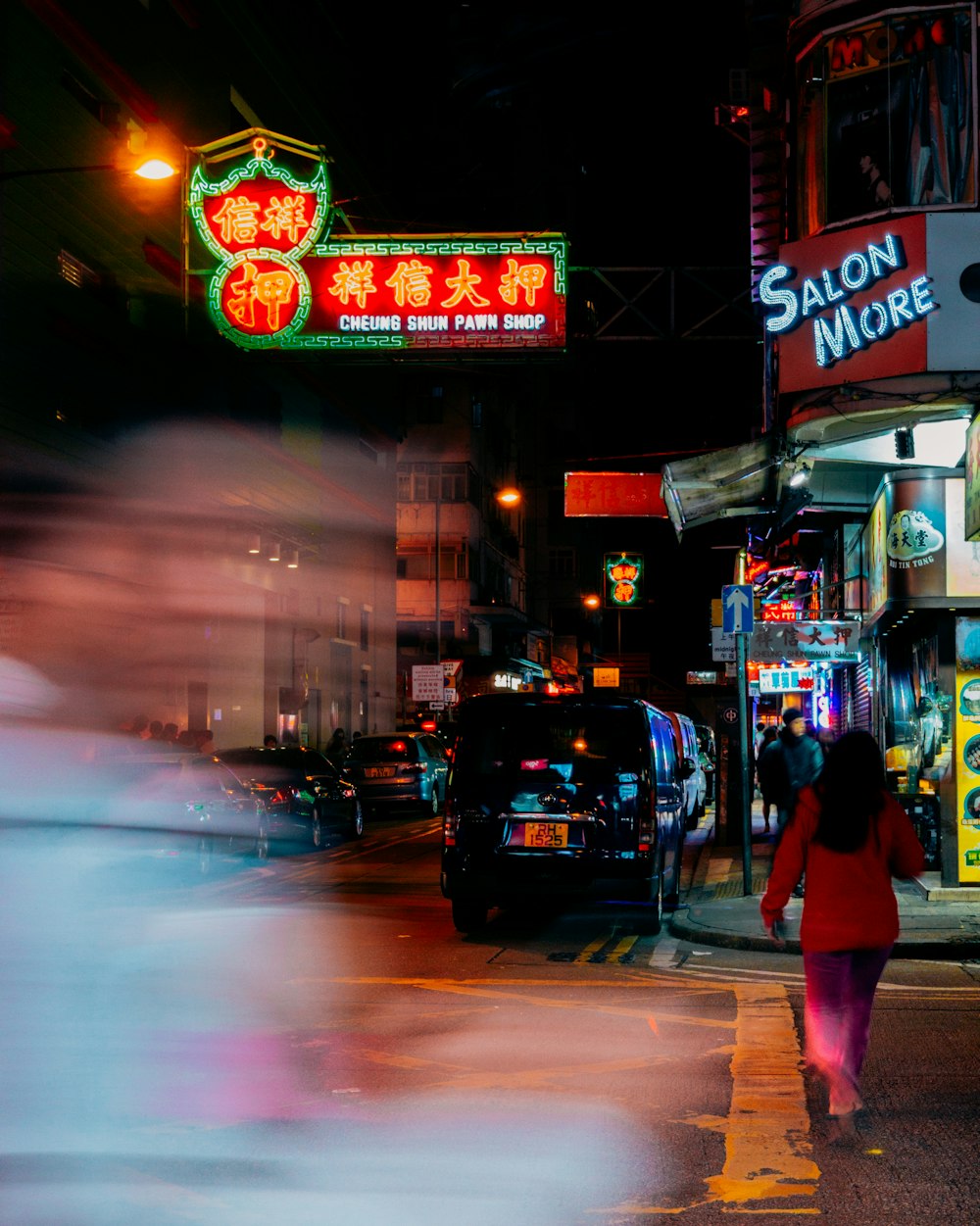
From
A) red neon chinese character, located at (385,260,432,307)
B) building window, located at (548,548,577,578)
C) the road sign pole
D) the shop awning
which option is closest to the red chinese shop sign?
red neon chinese character, located at (385,260,432,307)

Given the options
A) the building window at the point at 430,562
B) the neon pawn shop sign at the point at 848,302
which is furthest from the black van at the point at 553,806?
Result: the building window at the point at 430,562

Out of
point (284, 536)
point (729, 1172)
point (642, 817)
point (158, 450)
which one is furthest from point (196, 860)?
point (284, 536)

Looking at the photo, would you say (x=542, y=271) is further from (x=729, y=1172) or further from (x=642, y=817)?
(x=729, y=1172)

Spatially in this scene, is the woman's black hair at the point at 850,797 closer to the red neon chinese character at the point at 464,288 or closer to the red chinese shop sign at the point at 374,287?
the red chinese shop sign at the point at 374,287

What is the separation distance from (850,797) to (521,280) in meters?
16.2

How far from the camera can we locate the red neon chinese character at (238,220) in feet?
73.6

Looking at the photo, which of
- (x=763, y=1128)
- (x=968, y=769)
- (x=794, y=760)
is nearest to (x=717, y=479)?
(x=794, y=760)

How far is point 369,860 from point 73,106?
1353 cm

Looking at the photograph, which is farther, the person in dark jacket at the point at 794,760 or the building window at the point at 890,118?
the person in dark jacket at the point at 794,760

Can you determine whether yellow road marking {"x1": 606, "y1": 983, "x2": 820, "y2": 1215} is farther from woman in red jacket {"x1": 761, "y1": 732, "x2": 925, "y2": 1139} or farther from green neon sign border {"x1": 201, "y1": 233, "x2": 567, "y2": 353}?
green neon sign border {"x1": 201, "y1": 233, "x2": 567, "y2": 353}

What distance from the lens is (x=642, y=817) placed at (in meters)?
13.2

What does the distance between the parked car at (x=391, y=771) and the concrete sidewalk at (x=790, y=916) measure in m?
11.4

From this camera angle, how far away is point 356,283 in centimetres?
2184

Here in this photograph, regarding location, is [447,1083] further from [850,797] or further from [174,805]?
[174,805]
